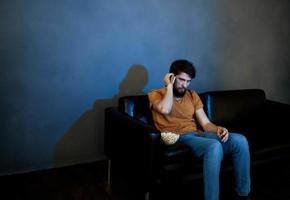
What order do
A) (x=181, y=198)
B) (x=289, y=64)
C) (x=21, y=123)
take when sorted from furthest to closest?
(x=289, y=64) → (x=21, y=123) → (x=181, y=198)

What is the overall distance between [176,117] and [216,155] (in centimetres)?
51

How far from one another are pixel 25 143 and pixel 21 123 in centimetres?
19

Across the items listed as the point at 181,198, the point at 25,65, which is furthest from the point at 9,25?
the point at 181,198

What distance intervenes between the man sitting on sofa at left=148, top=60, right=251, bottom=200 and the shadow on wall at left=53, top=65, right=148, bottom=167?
0.64 metres

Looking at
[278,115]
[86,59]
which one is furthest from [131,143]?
[278,115]

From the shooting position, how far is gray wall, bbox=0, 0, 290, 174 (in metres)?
2.52

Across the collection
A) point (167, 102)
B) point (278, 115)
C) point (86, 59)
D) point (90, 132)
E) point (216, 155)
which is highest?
point (86, 59)

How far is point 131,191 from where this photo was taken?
2475 millimetres

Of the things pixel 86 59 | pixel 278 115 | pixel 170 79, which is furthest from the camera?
pixel 278 115

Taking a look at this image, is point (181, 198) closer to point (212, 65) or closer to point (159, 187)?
point (159, 187)

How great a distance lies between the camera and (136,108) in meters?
2.59

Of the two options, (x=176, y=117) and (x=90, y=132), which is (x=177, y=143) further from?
(x=90, y=132)

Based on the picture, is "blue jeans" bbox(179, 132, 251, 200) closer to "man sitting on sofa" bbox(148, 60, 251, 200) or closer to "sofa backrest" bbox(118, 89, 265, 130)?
"man sitting on sofa" bbox(148, 60, 251, 200)

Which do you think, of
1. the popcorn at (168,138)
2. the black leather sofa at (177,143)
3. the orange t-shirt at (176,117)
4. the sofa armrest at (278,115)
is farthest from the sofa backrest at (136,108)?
the sofa armrest at (278,115)
